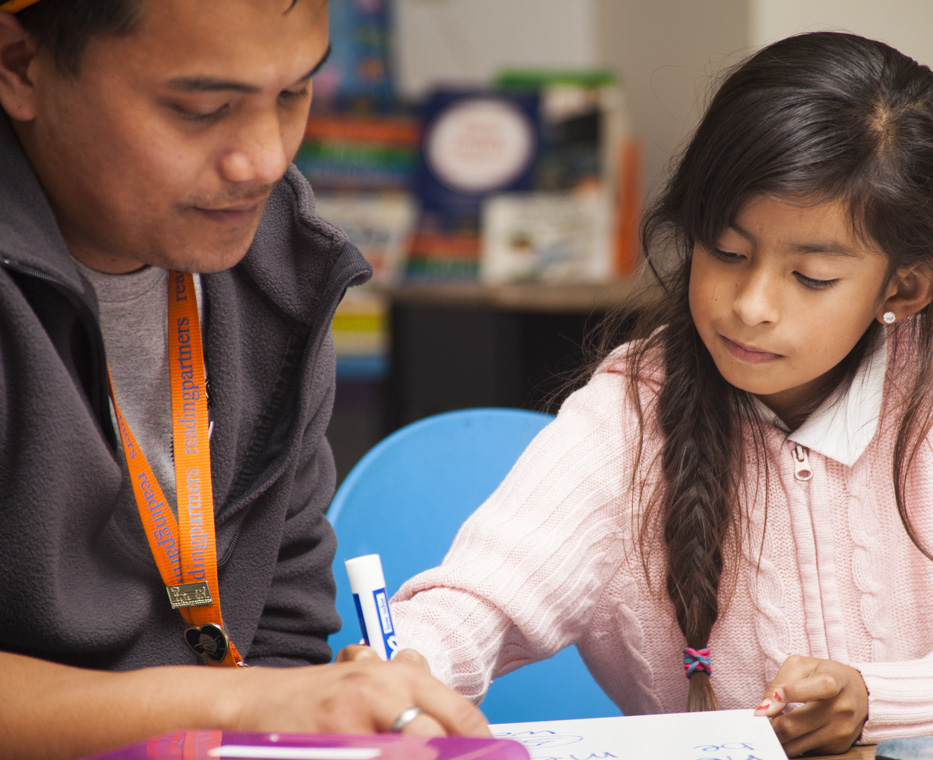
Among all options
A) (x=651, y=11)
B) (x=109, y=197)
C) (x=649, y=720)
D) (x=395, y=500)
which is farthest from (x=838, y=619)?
(x=651, y=11)

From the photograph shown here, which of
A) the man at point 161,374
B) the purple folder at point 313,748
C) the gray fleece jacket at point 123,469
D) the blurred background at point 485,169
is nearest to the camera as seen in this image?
the purple folder at point 313,748

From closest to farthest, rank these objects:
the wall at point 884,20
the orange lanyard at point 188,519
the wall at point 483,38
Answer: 1. the orange lanyard at point 188,519
2. the wall at point 884,20
3. the wall at point 483,38

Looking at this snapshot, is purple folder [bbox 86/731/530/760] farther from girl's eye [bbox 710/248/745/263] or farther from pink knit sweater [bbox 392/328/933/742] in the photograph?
girl's eye [bbox 710/248/745/263]

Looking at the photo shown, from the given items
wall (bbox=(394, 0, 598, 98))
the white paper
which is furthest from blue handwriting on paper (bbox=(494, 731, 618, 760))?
wall (bbox=(394, 0, 598, 98))

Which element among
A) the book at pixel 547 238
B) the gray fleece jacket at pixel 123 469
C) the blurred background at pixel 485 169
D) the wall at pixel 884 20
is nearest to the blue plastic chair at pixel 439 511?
the gray fleece jacket at pixel 123 469

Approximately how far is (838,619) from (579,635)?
234mm

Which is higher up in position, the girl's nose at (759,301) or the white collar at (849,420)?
the girl's nose at (759,301)

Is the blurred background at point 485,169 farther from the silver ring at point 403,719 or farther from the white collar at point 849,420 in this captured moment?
the silver ring at point 403,719

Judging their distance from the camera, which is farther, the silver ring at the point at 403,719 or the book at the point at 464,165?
the book at the point at 464,165

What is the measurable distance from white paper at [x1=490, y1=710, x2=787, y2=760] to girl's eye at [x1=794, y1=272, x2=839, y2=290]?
35 cm

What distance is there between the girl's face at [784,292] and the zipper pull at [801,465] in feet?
0.27

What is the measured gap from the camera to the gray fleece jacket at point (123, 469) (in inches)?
27.3

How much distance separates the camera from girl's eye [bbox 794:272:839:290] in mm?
845

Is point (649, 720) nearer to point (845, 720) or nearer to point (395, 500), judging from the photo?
point (845, 720)
